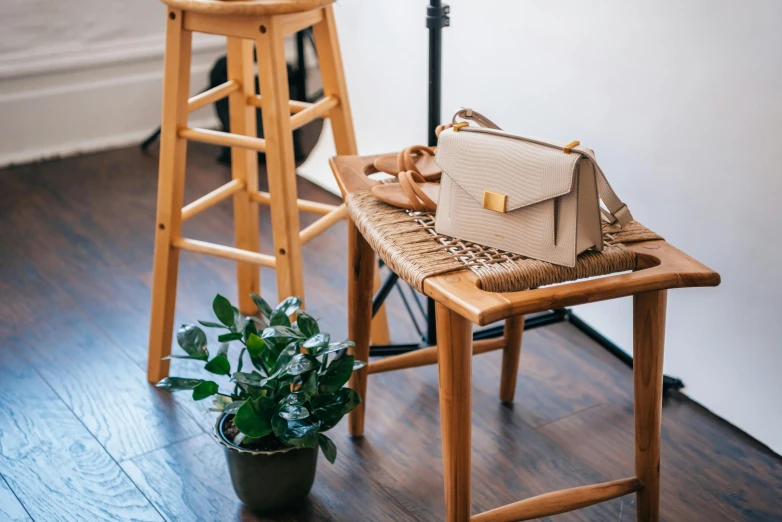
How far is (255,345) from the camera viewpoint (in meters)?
1.36

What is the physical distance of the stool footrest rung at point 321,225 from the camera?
168 cm

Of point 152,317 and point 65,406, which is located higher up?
point 152,317

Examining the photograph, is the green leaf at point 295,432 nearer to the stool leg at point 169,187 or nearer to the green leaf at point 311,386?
the green leaf at point 311,386

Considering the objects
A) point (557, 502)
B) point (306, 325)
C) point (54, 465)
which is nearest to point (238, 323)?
point (306, 325)

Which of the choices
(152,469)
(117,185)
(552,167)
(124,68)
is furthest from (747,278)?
(124,68)

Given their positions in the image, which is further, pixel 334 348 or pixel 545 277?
pixel 334 348

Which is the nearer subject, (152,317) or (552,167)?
(552,167)

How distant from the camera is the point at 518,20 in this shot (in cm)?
193

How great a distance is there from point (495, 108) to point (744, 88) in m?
0.67

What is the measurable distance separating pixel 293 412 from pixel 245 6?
664mm

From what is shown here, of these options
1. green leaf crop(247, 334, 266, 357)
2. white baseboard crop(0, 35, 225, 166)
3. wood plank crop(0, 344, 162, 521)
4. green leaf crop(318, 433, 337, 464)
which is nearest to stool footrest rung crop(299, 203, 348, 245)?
green leaf crop(247, 334, 266, 357)

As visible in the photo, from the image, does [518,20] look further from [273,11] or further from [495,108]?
[273,11]

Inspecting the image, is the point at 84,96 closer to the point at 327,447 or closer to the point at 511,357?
the point at 511,357

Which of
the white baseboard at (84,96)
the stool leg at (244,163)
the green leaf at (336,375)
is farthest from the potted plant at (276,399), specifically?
the white baseboard at (84,96)
